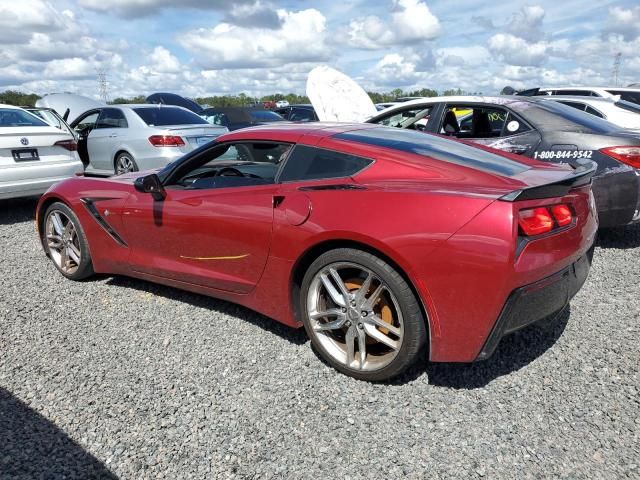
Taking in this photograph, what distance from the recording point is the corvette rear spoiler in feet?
7.47

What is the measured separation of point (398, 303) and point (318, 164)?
934 millimetres

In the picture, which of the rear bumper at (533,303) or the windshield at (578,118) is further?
the windshield at (578,118)

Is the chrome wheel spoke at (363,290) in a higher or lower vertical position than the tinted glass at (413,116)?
lower

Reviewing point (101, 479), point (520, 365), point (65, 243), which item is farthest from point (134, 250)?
point (520, 365)

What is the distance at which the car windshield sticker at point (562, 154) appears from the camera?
4.62 metres

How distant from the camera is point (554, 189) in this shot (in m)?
2.44

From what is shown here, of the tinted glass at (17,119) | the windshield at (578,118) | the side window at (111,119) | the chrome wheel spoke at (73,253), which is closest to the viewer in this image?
the chrome wheel spoke at (73,253)

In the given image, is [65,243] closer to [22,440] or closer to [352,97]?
[22,440]

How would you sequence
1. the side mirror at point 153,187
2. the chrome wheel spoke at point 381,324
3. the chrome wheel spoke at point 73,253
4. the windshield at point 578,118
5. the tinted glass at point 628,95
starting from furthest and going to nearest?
the tinted glass at point 628,95
the windshield at point 578,118
the chrome wheel spoke at point 73,253
the side mirror at point 153,187
the chrome wheel spoke at point 381,324

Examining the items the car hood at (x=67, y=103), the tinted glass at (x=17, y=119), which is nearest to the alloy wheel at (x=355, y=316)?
the tinted glass at (x=17, y=119)

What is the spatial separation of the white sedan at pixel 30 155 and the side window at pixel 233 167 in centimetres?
384

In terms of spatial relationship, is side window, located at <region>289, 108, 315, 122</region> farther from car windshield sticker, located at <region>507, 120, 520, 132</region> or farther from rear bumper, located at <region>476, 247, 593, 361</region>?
rear bumper, located at <region>476, 247, 593, 361</region>

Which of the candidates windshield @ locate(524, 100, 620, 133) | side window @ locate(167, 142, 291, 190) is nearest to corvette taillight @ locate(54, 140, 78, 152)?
side window @ locate(167, 142, 291, 190)

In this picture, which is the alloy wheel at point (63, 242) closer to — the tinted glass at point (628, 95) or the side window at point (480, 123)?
the side window at point (480, 123)
